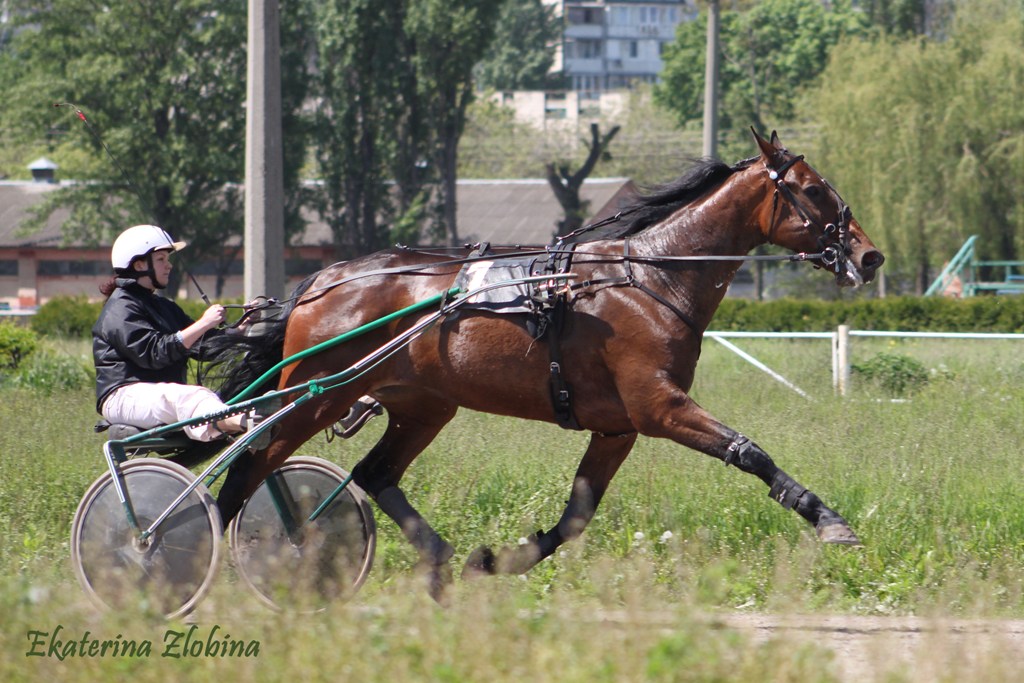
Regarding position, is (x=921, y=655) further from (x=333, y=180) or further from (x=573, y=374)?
(x=333, y=180)

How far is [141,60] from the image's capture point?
33094mm

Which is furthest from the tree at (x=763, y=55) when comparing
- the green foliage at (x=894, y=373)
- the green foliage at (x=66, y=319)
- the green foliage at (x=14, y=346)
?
the green foliage at (x=14, y=346)

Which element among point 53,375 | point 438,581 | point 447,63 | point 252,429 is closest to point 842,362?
point 438,581

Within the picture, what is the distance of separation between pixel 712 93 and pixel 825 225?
1267 cm

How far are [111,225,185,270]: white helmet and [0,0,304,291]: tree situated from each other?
2702 centimetres

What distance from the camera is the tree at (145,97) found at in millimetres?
32250

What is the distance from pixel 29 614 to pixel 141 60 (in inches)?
1224

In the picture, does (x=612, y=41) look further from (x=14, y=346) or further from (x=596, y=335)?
(x=596, y=335)

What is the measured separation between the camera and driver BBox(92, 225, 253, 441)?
570 centimetres

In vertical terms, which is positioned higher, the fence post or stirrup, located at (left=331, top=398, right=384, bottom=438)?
stirrup, located at (left=331, top=398, right=384, bottom=438)

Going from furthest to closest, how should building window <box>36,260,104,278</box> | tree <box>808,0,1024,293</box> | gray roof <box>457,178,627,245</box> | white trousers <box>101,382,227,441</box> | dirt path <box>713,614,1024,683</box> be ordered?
1. gray roof <box>457,178,627,245</box>
2. building window <box>36,260,104,278</box>
3. tree <box>808,0,1024,293</box>
4. white trousers <box>101,382,227,441</box>
5. dirt path <box>713,614,1024,683</box>

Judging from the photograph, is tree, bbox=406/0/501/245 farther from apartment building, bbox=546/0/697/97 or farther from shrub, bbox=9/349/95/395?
apartment building, bbox=546/0/697/97

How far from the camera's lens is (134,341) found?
18.7ft

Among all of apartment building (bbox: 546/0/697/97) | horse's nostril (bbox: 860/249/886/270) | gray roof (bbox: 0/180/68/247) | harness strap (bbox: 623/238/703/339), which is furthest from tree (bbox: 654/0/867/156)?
apartment building (bbox: 546/0/697/97)
